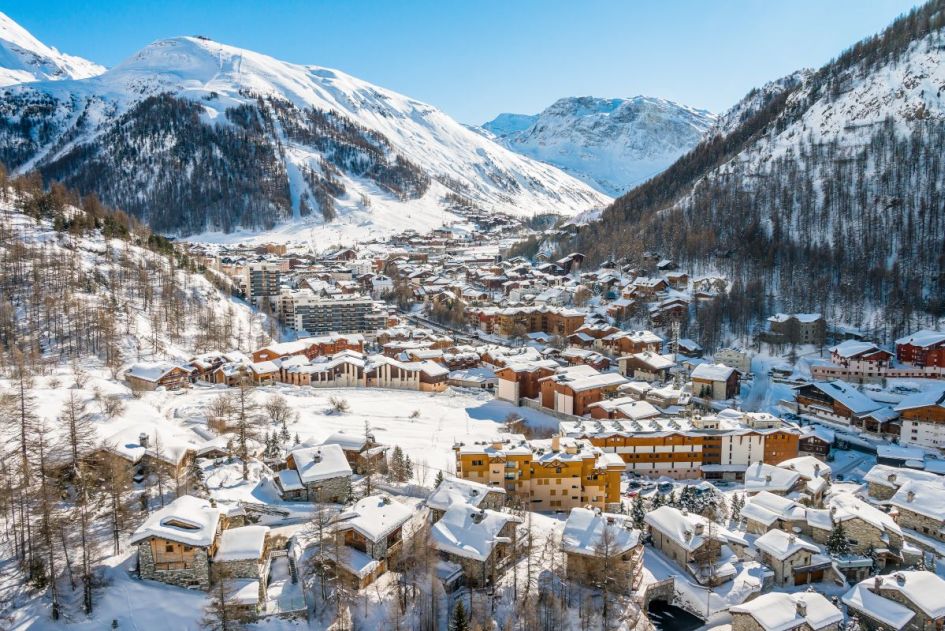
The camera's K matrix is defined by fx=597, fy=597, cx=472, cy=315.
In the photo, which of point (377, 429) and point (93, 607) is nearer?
point (93, 607)

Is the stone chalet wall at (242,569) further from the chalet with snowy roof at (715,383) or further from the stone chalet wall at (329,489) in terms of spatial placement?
the chalet with snowy roof at (715,383)

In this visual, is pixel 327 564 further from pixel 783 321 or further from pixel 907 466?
pixel 783 321

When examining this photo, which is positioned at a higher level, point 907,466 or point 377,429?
point 377,429

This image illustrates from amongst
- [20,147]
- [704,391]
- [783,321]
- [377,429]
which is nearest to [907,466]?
[704,391]

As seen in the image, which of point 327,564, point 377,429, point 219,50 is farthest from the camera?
point 219,50

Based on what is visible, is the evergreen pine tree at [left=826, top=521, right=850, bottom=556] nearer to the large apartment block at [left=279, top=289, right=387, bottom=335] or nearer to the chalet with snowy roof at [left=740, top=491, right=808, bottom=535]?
the chalet with snowy roof at [left=740, top=491, right=808, bottom=535]

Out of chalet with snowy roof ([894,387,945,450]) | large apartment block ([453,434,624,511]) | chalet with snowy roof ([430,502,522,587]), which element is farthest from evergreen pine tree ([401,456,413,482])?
chalet with snowy roof ([894,387,945,450])
